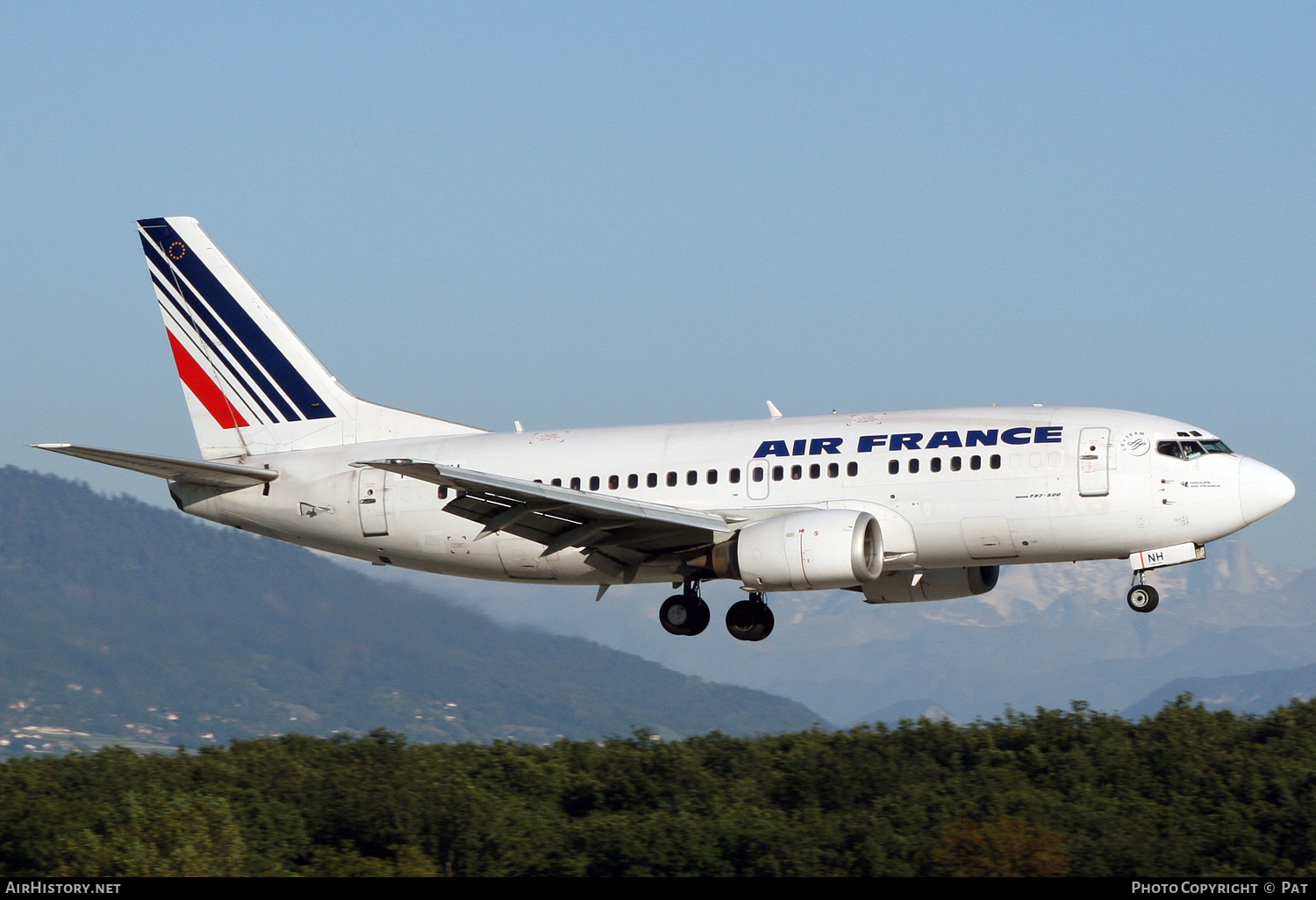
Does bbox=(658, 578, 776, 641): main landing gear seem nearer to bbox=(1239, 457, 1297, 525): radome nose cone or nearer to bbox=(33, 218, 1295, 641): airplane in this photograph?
bbox=(33, 218, 1295, 641): airplane

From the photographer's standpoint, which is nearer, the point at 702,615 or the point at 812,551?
the point at 812,551

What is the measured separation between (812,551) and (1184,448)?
29.5ft

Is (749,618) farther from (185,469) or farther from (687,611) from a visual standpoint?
(185,469)

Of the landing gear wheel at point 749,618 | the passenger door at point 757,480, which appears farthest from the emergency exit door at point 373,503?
the passenger door at point 757,480

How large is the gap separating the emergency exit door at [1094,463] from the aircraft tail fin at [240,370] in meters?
17.0

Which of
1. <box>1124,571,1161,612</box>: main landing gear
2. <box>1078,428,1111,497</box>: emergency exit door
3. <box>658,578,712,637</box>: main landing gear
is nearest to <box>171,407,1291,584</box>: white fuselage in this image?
<box>1078,428,1111,497</box>: emergency exit door

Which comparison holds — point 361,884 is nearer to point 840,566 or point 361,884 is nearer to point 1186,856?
point 840,566

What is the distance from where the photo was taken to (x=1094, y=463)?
37.6 m

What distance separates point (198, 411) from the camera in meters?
46.9

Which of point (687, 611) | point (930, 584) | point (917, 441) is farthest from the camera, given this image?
point (687, 611)

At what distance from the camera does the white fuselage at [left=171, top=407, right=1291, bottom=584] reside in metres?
37.4

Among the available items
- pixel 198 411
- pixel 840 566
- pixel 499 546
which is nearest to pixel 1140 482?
pixel 840 566

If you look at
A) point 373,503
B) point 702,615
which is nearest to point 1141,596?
point 702,615

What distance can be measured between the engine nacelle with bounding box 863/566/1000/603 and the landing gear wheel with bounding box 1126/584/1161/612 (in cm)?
470
